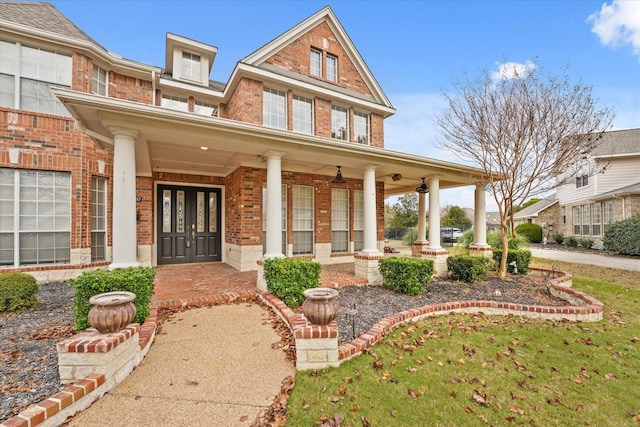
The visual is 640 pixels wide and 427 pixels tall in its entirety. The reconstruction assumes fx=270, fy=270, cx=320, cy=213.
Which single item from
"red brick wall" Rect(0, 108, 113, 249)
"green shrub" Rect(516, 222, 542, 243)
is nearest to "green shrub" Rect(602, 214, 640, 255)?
"green shrub" Rect(516, 222, 542, 243)

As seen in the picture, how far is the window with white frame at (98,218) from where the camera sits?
724 cm

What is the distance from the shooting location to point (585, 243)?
1673 cm

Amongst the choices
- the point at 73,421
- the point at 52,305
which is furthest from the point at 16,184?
the point at 73,421

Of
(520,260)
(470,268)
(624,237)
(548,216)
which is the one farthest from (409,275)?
(548,216)

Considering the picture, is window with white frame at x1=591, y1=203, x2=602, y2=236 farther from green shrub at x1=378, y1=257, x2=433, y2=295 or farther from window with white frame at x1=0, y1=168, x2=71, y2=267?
window with white frame at x1=0, y1=168, x2=71, y2=267

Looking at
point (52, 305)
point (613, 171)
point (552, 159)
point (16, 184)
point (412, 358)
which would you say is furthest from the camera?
point (613, 171)

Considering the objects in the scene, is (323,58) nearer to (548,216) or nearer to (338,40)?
(338,40)

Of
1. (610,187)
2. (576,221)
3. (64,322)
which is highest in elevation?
(610,187)

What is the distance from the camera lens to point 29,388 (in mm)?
2492

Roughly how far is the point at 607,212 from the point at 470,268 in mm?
15818

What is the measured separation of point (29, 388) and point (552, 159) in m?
10.5

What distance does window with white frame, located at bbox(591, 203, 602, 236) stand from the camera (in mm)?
16453

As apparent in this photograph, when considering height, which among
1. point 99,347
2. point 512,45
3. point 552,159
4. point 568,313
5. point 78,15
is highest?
point 78,15

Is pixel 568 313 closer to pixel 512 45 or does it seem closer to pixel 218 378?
pixel 218 378
